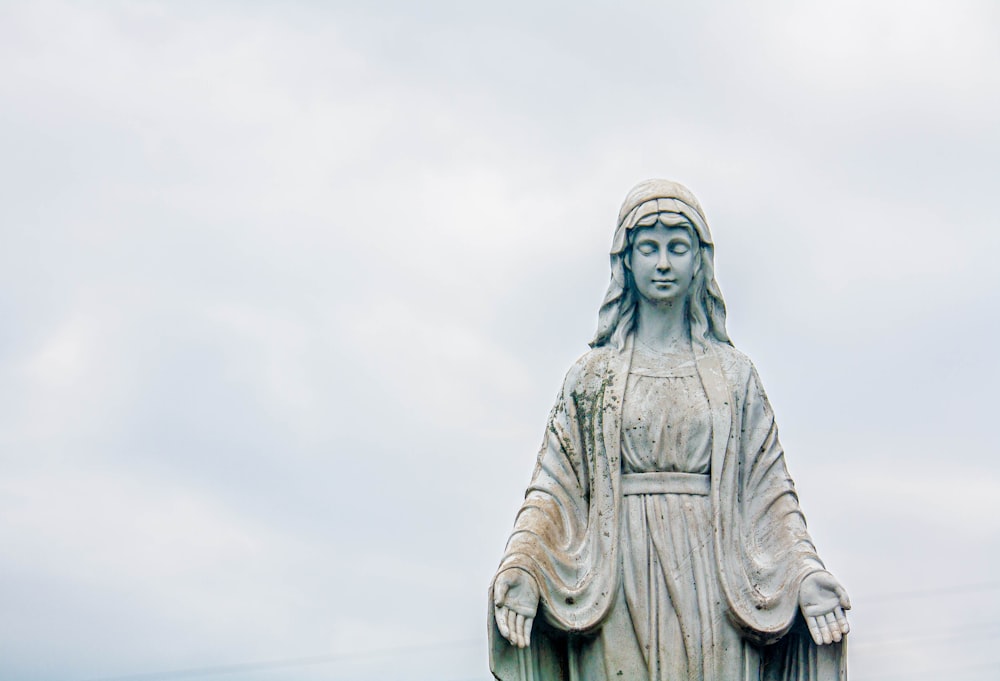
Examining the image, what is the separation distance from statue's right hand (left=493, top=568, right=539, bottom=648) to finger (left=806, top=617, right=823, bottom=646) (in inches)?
82.3

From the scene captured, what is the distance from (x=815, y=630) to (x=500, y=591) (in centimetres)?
241

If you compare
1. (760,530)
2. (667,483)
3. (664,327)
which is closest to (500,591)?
(667,483)

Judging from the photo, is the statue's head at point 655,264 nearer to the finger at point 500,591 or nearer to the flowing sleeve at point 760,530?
the flowing sleeve at point 760,530

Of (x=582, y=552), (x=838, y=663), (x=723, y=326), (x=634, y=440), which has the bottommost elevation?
(x=838, y=663)

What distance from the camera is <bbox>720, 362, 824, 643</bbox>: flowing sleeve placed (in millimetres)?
13141

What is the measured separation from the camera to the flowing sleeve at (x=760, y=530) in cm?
1314

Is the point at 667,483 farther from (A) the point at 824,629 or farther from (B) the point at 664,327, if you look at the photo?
(A) the point at 824,629

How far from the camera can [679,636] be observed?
13.2 meters

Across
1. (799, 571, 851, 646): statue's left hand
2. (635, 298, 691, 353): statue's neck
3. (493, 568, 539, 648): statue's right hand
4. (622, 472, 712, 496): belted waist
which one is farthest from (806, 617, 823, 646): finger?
(635, 298, 691, 353): statue's neck

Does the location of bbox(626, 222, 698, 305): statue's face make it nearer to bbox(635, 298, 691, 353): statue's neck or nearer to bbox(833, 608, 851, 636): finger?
bbox(635, 298, 691, 353): statue's neck

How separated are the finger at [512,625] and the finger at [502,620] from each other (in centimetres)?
2

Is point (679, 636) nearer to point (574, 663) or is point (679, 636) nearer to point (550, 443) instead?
point (574, 663)

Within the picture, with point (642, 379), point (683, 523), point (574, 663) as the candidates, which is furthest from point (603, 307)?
point (574, 663)

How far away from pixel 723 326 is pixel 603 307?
105 centimetres
